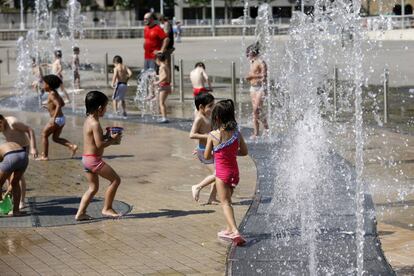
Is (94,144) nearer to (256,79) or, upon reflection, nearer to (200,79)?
(256,79)

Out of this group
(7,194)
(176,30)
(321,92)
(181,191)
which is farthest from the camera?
(176,30)

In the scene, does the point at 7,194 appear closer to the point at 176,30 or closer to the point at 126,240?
the point at 126,240

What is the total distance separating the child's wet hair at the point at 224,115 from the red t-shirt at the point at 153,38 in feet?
39.9

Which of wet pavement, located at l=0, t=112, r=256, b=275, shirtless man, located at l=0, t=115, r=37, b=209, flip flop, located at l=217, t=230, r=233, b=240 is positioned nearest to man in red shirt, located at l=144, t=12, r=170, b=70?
wet pavement, located at l=0, t=112, r=256, b=275

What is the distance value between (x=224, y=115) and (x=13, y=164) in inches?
92.9

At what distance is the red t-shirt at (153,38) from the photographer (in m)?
20.1

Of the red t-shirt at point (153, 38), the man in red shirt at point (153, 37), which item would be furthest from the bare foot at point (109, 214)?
the red t-shirt at point (153, 38)

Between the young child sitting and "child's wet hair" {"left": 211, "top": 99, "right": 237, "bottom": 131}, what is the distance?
2.20m

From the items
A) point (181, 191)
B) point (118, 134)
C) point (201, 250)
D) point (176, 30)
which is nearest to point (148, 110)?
point (181, 191)

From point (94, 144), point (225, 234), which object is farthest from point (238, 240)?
point (94, 144)

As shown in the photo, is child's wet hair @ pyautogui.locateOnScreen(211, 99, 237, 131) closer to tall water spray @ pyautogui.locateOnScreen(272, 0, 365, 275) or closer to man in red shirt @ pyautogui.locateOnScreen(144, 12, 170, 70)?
tall water spray @ pyautogui.locateOnScreen(272, 0, 365, 275)

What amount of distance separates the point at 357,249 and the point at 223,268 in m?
1.14

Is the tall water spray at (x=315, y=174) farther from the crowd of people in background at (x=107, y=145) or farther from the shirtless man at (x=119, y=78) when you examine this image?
the shirtless man at (x=119, y=78)

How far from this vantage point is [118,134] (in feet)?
29.3
